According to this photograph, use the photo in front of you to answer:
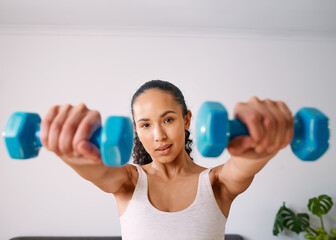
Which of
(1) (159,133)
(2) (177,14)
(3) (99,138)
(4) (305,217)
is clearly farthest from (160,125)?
(4) (305,217)

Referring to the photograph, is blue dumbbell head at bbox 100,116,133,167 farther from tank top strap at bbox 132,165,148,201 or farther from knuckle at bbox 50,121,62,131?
tank top strap at bbox 132,165,148,201

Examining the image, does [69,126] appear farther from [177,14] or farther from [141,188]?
[177,14]

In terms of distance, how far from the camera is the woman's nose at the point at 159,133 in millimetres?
696

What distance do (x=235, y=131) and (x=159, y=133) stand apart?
30 cm

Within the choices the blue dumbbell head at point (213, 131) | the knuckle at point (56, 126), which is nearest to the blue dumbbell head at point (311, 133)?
the blue dumbbell head at point (213, 131)

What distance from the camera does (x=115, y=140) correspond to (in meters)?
0.40

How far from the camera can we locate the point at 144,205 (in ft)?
2.48

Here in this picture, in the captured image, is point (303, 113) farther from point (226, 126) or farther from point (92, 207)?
point (92, 207)

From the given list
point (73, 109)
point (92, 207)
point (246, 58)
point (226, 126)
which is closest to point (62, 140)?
point (73, 109)

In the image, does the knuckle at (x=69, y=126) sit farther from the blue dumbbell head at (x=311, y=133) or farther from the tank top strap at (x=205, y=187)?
the tank top strap at (x=205, y=187)

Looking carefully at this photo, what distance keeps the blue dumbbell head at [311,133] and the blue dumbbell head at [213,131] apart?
127mm

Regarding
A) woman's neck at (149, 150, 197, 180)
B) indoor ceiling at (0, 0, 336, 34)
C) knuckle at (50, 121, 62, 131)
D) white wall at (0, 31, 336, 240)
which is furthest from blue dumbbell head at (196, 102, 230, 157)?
white wall at (0, 31, 336, 240)

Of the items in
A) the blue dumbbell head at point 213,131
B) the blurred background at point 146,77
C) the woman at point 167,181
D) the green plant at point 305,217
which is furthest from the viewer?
the blurred background at point 146,77

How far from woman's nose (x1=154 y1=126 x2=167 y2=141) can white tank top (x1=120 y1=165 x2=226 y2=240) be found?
6.7 inches
